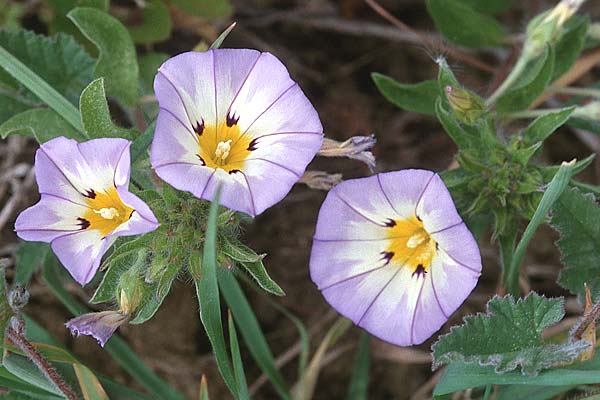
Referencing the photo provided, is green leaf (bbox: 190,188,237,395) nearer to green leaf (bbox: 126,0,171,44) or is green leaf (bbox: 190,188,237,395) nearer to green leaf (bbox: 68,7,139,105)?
green leaf (bbox: 68,7,139,105)

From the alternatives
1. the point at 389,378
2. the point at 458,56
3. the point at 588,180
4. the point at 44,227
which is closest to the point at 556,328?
the point at 389,378

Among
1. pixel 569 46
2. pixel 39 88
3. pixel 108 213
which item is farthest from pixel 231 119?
pixel 569 46

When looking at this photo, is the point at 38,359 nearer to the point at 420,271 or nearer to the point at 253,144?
the point at 253,144

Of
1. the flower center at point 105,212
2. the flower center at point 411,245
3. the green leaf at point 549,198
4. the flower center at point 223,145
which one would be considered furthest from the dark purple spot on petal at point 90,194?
the green leaf at point 549,198

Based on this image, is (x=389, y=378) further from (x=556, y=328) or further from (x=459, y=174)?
(x=459, y=174)

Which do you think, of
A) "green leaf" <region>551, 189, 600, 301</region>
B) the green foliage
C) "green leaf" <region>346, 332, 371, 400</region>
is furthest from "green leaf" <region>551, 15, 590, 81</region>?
the green foliage
